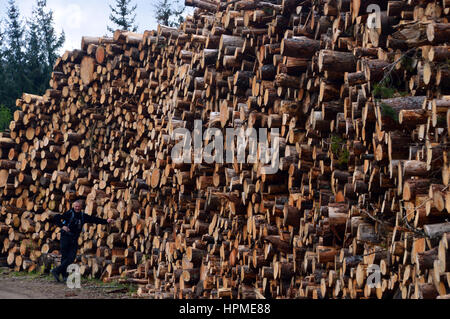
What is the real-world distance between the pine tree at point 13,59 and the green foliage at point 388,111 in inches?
1008

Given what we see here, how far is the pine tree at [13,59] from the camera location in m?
28.2

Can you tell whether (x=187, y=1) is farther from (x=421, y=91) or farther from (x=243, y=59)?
(x=421, y=91)

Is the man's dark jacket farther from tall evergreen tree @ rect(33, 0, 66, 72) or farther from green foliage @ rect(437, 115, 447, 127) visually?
tall evergreen tree @ rect(33, 0, 66, 72)

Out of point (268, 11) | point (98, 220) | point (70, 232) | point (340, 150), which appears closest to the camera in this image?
→ point (340, 150)

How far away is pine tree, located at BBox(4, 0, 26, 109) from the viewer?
2825cm

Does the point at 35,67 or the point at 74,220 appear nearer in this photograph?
the point at 74,220

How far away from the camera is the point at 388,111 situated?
400cm

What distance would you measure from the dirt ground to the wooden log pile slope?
330mm

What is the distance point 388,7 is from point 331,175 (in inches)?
59.5

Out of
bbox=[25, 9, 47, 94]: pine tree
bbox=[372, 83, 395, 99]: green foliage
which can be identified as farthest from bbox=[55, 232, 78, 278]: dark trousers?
bbox=[25, 9, 47, 94]: pine tree

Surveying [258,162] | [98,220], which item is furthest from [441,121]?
[98,220]

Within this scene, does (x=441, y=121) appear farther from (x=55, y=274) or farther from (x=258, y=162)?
(x=55, y=274)

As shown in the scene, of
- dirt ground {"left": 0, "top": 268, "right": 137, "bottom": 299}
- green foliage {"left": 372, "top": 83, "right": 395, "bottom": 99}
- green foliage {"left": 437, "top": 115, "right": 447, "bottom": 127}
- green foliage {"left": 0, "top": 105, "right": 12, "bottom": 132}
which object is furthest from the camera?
green foliage {"left": 0, "top": 105, "right": 12, "bottom": 132}

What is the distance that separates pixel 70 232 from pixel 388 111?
6729 millimetres
